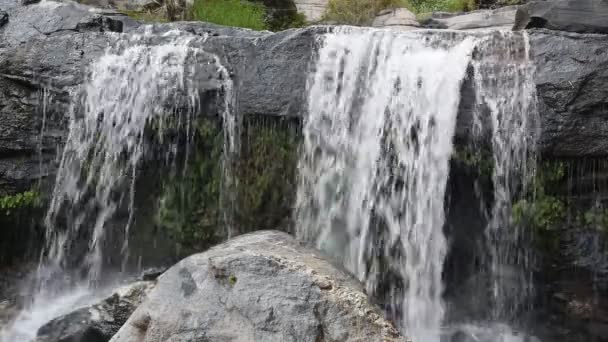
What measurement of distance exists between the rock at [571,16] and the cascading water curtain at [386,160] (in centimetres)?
107

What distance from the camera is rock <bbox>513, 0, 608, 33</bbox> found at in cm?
710

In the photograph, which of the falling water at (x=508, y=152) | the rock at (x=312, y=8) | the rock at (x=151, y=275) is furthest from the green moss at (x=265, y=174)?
the rock at (x=312, y=8)

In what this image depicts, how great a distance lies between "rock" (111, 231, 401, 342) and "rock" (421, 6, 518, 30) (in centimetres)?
737

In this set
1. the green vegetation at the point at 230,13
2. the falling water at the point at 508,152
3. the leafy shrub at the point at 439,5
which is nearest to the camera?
the falling water at the point at 508,152

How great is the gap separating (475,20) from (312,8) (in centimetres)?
332

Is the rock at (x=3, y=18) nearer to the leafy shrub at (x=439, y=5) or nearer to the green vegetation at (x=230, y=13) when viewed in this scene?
the green vegetation at (x=230, y=13)

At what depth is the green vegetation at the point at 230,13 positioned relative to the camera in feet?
35.1

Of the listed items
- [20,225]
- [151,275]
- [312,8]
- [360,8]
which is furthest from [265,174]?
[312,8]

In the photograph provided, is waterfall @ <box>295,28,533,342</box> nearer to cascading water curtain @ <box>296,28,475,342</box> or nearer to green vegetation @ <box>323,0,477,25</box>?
cascading water curtain @ <box>296,28,475,342</box>

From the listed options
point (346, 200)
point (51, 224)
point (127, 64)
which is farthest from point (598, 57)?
point (51, 224)

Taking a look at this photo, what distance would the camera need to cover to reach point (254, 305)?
426 centimetres

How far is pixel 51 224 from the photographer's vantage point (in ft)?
24.8

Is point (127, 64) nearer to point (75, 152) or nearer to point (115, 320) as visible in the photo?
point (75, 152)

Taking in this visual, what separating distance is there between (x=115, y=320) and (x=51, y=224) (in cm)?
249
